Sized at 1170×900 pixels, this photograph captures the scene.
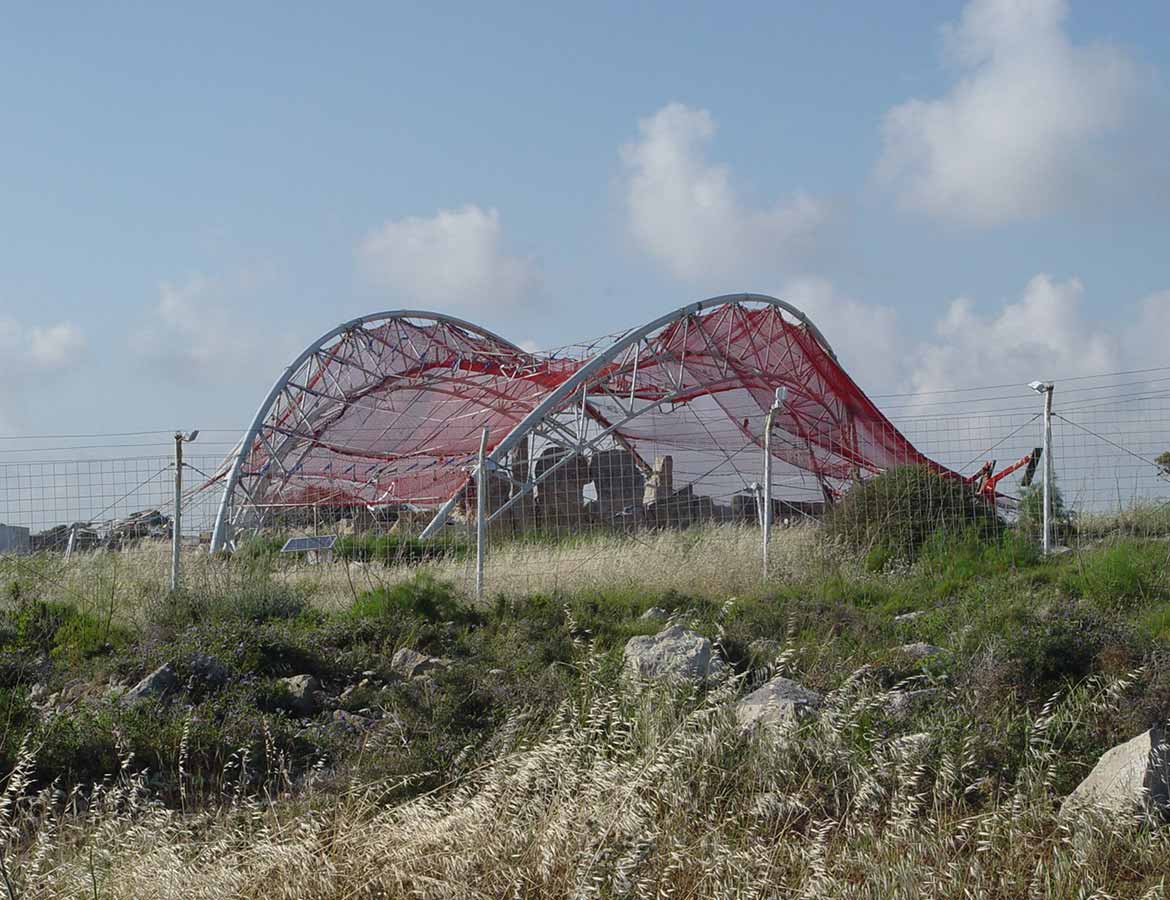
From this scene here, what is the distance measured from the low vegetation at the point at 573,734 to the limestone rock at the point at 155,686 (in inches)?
5.6

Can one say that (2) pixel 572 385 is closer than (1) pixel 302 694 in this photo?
No

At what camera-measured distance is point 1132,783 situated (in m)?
4.89

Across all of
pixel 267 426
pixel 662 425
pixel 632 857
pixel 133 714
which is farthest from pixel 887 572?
pixel 267 426

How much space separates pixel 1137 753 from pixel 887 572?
758cm

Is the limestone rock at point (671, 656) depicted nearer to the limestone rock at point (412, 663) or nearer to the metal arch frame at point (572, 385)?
the limestone rock at point (412, 663)

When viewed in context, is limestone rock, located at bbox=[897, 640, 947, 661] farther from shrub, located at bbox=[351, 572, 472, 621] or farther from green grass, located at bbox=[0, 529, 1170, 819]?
shrub, located at bbox=[351, 572, 472, 621]

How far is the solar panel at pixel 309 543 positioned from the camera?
14383 millimetres

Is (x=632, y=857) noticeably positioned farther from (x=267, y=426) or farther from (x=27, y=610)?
(x=267, y=426)

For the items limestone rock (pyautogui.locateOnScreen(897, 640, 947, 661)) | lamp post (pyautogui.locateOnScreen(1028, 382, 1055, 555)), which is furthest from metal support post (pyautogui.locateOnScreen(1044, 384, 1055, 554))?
limestone rock (pyautogui.locateOnScreen(897, 640, 947, 661))

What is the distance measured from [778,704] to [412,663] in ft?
11.8

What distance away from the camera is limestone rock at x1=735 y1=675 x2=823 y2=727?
18.9 ft

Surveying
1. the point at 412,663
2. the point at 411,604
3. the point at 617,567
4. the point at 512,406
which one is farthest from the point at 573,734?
the point at 512,406

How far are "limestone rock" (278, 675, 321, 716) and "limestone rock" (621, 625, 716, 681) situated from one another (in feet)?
6.71

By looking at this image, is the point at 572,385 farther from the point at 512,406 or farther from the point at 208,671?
the point at 208,671
